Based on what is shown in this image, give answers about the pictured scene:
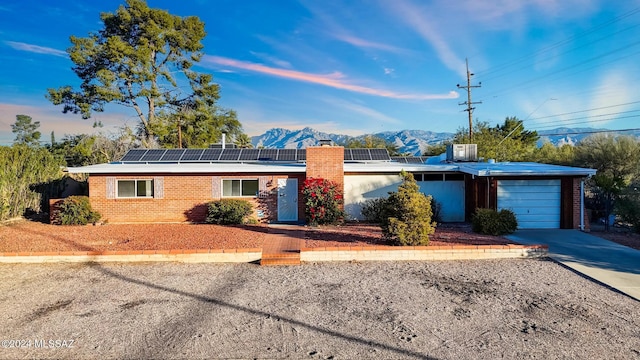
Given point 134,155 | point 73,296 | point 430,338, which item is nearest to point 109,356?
point 73,296

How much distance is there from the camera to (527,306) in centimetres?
570

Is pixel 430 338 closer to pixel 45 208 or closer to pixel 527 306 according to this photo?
pixel 527 306

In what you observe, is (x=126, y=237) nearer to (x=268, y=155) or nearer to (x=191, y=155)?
(x=191, y=155)

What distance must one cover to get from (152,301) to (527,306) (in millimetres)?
6158

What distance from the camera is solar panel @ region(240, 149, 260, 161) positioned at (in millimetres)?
16281

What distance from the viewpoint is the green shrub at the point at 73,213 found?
1285 centimetres

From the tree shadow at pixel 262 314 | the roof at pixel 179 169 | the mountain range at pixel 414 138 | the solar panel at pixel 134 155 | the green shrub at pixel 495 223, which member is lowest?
the tree shadow at pixel 262 314

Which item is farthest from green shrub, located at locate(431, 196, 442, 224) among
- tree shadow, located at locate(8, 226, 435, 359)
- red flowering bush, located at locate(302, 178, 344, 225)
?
tree shadow, located at locate(8, 226, 435, 359)

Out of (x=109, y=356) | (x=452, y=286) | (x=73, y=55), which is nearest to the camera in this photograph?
(x=109, y=356)

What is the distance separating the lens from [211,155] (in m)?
16.4

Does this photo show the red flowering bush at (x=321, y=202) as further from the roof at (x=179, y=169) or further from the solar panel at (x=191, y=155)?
the solar panel at (x=191, y=155)

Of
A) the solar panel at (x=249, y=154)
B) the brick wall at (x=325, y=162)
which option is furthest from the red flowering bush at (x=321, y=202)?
the solar panel at (x=249, y=154)

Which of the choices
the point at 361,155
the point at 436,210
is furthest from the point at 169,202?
the point at 436,210

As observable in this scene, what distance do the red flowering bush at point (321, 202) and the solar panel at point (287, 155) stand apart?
12.1 feet
